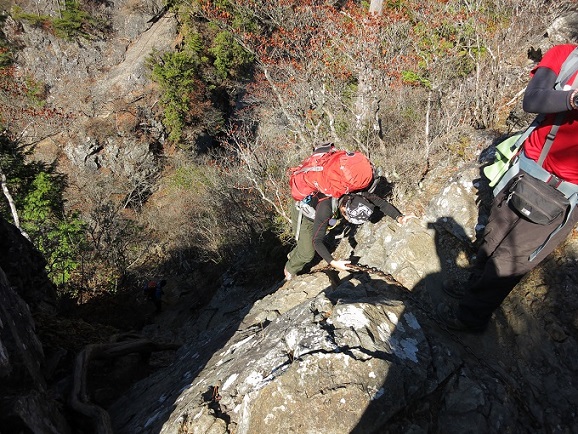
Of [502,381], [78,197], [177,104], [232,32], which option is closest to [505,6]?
[502,381]

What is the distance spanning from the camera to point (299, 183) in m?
3.48

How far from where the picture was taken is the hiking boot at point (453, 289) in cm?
324

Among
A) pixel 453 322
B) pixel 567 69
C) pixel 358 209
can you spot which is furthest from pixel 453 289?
pixel 567 69

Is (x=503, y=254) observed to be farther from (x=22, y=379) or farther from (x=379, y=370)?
(x=22, y=379)

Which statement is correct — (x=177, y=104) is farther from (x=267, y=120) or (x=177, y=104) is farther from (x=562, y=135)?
(x=562, y=135)

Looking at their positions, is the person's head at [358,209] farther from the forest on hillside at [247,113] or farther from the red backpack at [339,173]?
the forest on hillside at [247,113]

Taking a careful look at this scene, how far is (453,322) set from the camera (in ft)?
9.66

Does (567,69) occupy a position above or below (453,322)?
above

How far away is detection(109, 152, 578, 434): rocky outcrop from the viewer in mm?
2039

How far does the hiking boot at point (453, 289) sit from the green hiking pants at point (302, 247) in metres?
1.40

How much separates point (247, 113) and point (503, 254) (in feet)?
49.3

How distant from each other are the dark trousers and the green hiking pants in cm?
161

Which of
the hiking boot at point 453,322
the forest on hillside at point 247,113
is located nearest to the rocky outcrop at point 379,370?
the hiking boot at point 453,322

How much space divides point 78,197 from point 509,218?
19.4 metres
